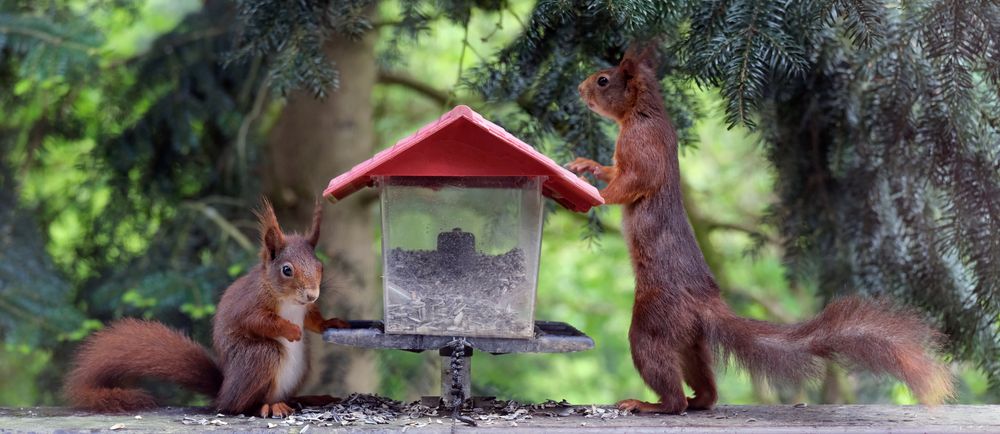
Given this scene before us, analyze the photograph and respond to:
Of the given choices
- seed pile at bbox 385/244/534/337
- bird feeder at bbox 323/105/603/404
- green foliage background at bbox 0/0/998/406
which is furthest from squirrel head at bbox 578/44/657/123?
seed pile at bbox 385/244/534/337

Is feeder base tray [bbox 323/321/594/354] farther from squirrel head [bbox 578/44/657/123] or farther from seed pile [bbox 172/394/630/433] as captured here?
squirrel head [bbox 578/44/657/123]

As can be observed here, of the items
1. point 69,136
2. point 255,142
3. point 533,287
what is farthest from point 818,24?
point 69,136

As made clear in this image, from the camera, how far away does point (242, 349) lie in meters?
2.01

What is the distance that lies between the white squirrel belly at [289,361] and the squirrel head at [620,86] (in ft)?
2.39

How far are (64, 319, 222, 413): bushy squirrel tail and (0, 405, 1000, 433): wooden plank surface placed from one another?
0.16 ft

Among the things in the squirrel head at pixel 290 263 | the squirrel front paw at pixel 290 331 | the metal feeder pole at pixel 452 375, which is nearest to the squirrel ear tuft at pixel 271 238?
the squirrel head at pixel 290 263

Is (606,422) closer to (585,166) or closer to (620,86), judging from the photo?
(585,166)

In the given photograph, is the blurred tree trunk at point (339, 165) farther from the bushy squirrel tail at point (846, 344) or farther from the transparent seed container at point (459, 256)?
the bushy squirrel tail at point (846, 344)

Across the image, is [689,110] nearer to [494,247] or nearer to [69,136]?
[494,247]

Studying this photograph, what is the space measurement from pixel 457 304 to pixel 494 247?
0.12 metres

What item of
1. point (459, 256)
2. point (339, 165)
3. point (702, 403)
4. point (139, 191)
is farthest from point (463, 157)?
point (139, 191)

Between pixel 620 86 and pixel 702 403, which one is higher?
pixel 620 86

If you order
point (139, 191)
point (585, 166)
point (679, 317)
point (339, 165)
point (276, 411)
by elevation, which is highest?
point (339, 165)

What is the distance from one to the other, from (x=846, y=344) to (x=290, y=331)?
3.32 feet
